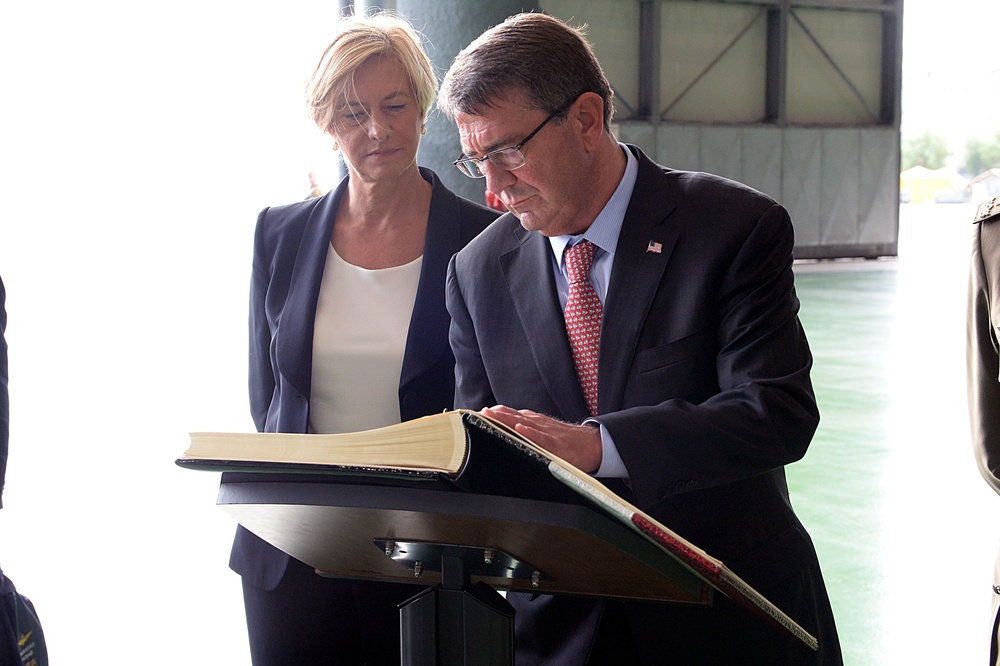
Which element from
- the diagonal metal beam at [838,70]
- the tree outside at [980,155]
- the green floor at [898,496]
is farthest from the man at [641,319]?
the tree outside at [980,155]

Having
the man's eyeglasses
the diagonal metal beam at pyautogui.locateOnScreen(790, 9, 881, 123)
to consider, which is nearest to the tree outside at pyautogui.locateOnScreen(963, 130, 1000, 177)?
the diagonal metal beam at pyautogui.locateOnScreen(790, 9, 881, 123)

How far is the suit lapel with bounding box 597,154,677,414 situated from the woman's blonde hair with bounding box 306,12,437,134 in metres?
0.74

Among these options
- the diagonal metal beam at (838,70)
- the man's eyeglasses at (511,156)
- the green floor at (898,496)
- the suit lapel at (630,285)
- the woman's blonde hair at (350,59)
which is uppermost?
the diagonal metal beam at (838,70)

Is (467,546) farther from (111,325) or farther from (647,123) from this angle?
(647,123)

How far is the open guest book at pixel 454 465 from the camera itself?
0.97 m

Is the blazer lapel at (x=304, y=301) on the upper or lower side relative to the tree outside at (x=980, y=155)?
upper

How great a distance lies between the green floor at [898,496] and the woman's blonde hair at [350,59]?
2201 millimetres

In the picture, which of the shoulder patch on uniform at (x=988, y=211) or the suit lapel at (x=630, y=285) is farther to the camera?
the shoulder patch on uniform at (x=988, y=211)

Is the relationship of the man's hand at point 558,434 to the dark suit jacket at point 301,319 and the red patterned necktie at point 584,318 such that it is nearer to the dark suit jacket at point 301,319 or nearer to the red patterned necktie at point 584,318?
the red patterned necktie at point 584,318

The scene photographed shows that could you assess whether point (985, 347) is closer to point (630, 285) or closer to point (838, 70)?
point (630, 285)

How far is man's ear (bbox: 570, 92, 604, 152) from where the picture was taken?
1.55m

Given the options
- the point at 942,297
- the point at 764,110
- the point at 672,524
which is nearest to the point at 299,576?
the point at 672,524

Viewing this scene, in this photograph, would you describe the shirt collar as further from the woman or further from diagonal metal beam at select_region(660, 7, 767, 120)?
diagonal metal beam at select_region(660, 7, 767, 120)

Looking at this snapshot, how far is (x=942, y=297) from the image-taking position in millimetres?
11477
